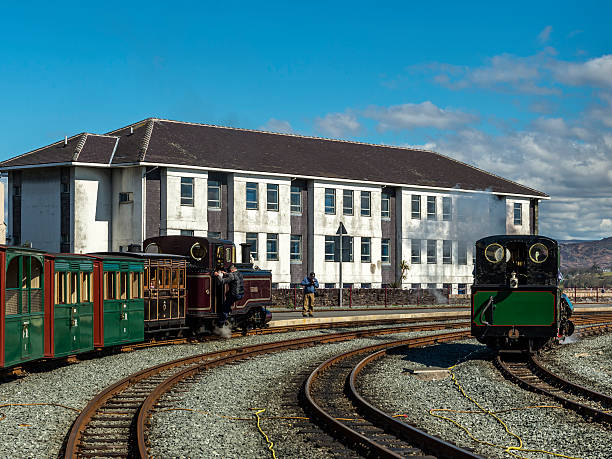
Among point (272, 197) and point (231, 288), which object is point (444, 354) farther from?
point (272, 197)

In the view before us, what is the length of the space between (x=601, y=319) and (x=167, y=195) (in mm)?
23915

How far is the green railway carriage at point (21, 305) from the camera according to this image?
501 inches

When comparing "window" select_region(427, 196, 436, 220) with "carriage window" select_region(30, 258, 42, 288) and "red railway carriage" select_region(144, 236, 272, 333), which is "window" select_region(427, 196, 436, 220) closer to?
"red railway carriage" select_region(144, 236, 272, 333)

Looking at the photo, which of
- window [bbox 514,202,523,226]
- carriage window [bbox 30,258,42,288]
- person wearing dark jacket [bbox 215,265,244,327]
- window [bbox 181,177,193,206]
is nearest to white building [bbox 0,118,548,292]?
window [bbox 181,177,193,206]

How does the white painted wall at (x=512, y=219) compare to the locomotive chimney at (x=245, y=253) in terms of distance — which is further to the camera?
the white painted wall at (x=512, y=219)

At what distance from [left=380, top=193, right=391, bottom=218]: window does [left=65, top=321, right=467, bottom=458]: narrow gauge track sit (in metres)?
35.9

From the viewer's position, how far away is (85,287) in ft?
53.4

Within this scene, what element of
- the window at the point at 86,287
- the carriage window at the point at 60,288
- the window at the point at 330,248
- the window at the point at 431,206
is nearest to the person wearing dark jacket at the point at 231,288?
the window at the point at 86,287

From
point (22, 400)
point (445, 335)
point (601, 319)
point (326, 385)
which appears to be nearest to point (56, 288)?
point (22, 400)

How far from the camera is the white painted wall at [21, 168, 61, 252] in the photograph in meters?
46.6

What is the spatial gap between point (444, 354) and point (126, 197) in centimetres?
3061

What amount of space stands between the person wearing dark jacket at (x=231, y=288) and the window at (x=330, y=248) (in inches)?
1168

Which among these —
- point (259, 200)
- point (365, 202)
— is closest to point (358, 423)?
point (259, 200)

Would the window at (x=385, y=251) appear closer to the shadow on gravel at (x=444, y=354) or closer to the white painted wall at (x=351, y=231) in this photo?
the white painted wall at (x=351, y=231)
